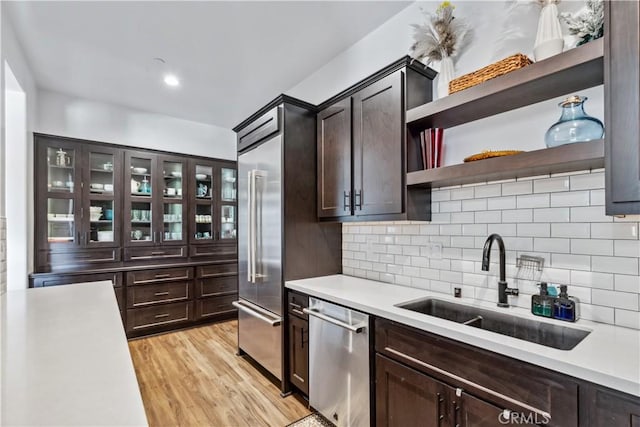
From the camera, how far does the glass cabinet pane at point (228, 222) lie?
4375mm

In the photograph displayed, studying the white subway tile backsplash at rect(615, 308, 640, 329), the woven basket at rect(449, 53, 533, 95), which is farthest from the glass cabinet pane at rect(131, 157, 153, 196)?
the white subway tile backsplash at rect(615, 308, 640, 329)

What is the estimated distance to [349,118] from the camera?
228cm

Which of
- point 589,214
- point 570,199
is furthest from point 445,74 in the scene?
point 589,214

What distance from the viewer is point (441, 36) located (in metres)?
1.88

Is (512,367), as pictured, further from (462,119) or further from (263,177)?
(263,177)

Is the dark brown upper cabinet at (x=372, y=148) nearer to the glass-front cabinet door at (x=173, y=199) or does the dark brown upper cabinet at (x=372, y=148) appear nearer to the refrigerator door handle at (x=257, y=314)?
the refrigerator door handle at (x=257, y=314)

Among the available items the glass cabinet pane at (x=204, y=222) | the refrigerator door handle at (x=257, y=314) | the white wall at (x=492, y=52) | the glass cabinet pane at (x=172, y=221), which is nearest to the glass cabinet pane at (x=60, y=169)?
the glass cabinet pane at (x=172, y=221)

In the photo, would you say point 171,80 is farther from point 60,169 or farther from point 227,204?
point 227,204

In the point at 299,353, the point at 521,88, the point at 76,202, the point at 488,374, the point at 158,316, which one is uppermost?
the point at 521,88

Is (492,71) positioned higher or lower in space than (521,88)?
higher

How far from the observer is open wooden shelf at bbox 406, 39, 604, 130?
125cm

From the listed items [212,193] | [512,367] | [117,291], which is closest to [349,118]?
[512,367]

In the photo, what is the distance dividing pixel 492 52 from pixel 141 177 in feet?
13.0

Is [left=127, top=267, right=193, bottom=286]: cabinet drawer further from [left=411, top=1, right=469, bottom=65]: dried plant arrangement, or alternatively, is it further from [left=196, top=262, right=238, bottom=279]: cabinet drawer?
[left=411, top=1, right=469, bottom=65]: dried plant arrangement
